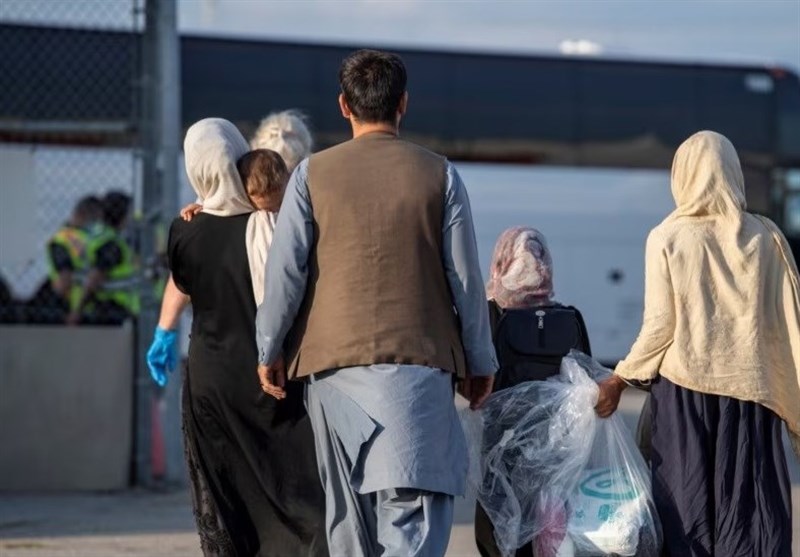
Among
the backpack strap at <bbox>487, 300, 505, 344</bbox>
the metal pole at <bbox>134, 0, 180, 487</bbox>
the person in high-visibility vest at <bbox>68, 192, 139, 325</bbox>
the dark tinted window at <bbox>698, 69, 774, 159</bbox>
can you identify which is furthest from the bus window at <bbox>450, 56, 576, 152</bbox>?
the backpack strap at <bbox>487, 300, 505, 344</bbox>

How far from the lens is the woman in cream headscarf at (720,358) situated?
4.98 m

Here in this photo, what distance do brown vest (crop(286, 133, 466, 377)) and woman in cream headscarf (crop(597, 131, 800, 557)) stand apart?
2.82 feet

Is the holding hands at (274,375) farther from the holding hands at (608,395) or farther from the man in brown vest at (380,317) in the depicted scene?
the holding hands at (608,395)

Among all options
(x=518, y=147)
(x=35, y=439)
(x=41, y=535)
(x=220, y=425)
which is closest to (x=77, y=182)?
(x=35, y=439)

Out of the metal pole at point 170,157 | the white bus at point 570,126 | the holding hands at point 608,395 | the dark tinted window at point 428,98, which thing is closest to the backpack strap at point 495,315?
the holding hands at point 608,395

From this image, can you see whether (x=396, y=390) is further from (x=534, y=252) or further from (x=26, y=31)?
(x=26, y=31)

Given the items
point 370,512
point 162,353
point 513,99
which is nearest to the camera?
point 370,512

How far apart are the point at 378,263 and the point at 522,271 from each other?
1036 mm

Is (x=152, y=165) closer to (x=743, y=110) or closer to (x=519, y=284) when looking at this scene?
(x=519, y=284)

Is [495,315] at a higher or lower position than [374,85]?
lower

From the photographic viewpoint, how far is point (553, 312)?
535 cm

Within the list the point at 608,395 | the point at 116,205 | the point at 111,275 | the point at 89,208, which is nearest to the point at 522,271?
the point at 608,395

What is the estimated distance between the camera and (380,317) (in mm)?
4379

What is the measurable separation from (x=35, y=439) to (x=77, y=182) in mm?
1778
